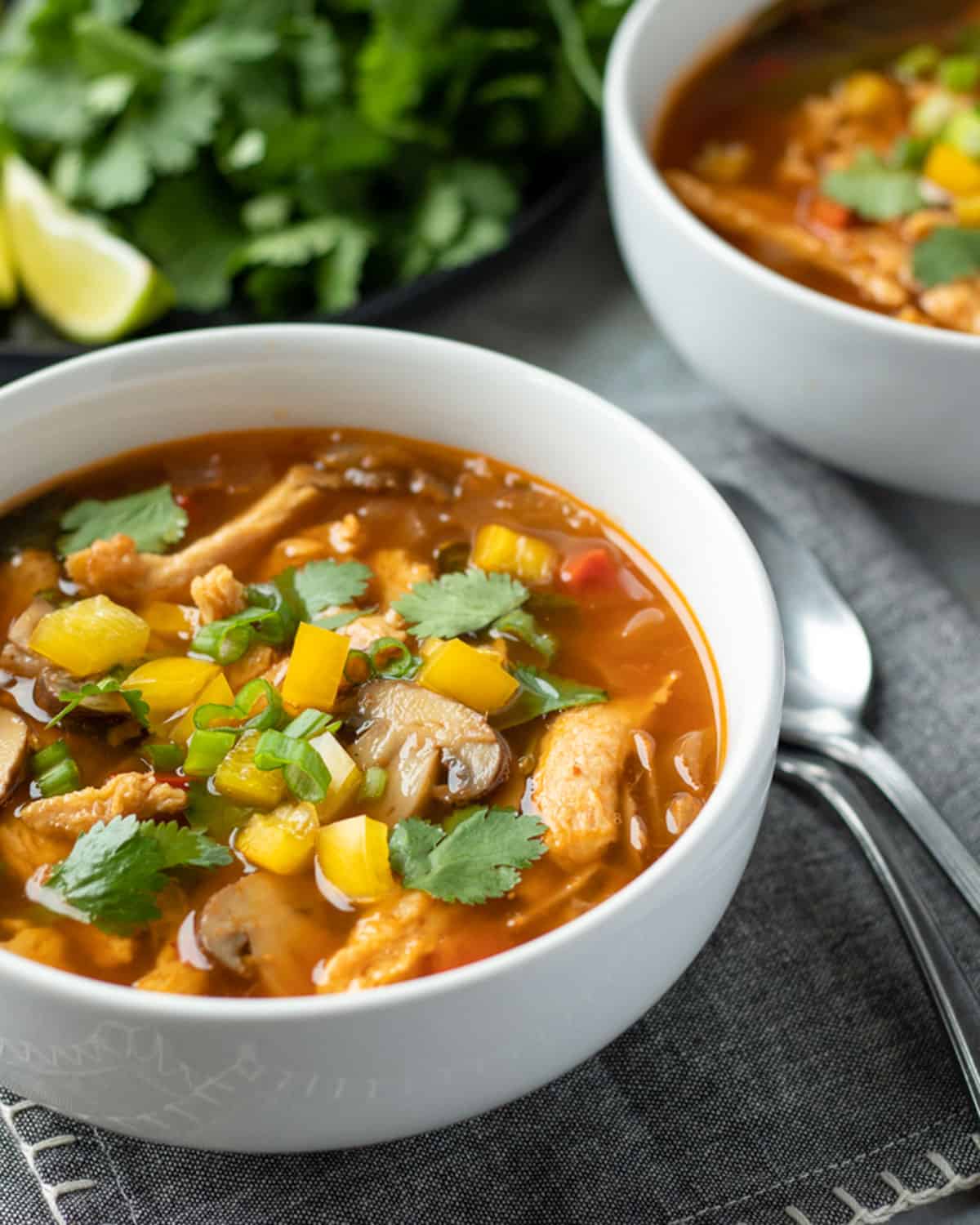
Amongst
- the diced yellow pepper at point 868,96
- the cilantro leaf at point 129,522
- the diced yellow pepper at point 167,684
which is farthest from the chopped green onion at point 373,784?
the diced yellow pepper at point 868,96

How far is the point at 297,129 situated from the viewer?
3.89 metres

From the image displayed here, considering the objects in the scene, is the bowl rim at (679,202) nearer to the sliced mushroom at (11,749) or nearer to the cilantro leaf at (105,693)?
the cilantro leaf at (105,693)

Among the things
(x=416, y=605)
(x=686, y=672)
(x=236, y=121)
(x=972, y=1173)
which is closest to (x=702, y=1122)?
(x=972, y=1173)

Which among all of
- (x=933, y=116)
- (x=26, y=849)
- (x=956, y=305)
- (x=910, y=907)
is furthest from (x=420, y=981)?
(x=933, y=116)

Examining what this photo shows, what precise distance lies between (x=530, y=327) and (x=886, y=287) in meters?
1.02

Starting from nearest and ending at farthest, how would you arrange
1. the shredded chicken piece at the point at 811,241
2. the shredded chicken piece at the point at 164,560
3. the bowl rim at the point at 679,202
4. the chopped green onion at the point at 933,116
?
the shredded chicken piece at the point at 164,560 < the bowl rim at the point at 679,202 < the shredded chicken piece at the point at 811,241 < the chopped green onion at the point at 933,116

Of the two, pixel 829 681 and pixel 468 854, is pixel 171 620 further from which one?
pixel 829 681

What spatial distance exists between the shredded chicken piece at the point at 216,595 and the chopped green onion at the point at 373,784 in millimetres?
418

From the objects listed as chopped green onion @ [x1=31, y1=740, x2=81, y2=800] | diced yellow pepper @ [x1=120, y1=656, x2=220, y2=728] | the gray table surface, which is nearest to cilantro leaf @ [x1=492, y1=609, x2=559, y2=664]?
diced yellow pepper @ [x1=120, y1=656, x2=220, y2=728]

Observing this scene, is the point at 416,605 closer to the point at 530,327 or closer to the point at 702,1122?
the point at 702,1122

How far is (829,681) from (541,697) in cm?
73

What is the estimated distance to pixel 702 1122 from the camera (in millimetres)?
2326

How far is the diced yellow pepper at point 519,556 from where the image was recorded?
102 inches

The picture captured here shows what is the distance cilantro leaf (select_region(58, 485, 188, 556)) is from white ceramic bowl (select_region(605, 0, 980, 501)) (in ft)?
4.08
